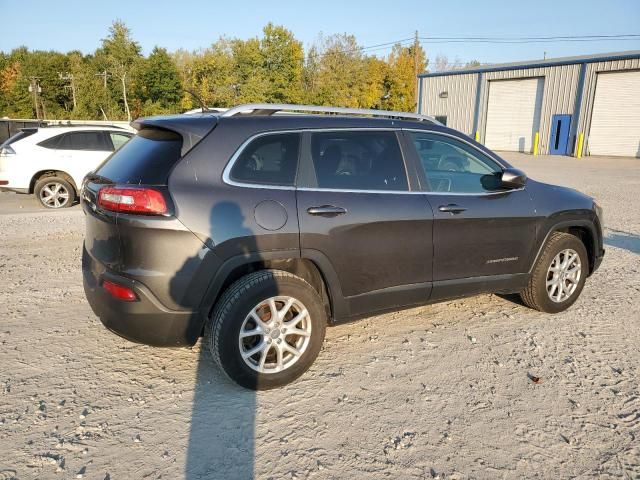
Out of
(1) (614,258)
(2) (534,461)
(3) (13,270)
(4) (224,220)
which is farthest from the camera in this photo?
(1) (614,258)

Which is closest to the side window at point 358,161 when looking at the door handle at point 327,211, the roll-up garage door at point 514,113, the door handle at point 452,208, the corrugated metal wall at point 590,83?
the door handle at point 327,211

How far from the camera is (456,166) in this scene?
425cm

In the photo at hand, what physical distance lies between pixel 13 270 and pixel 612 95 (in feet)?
105

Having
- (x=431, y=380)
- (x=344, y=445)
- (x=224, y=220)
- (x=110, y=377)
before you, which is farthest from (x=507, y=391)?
(x=110, y=377)

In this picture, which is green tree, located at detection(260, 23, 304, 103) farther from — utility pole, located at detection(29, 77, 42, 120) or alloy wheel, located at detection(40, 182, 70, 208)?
alloy wheel, located at detection(40, 182, 70, 208)

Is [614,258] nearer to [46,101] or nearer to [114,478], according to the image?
[114,478]

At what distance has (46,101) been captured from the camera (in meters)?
68.7

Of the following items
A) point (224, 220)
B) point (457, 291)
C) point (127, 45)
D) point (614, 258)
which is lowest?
point (614, 258)

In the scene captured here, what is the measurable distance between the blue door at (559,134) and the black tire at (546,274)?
2906 centimetres

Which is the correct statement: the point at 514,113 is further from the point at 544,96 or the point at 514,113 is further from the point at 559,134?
the point at 559,134

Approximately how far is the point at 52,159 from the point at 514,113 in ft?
101

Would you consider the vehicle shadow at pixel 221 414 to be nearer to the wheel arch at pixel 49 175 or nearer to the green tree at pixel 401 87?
the wheel arch at pixel 49 175

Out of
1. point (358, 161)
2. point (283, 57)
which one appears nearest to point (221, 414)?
point (358, 161)

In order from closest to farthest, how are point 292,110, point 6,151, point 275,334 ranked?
point 275,334, point 292,110, point 6,151
